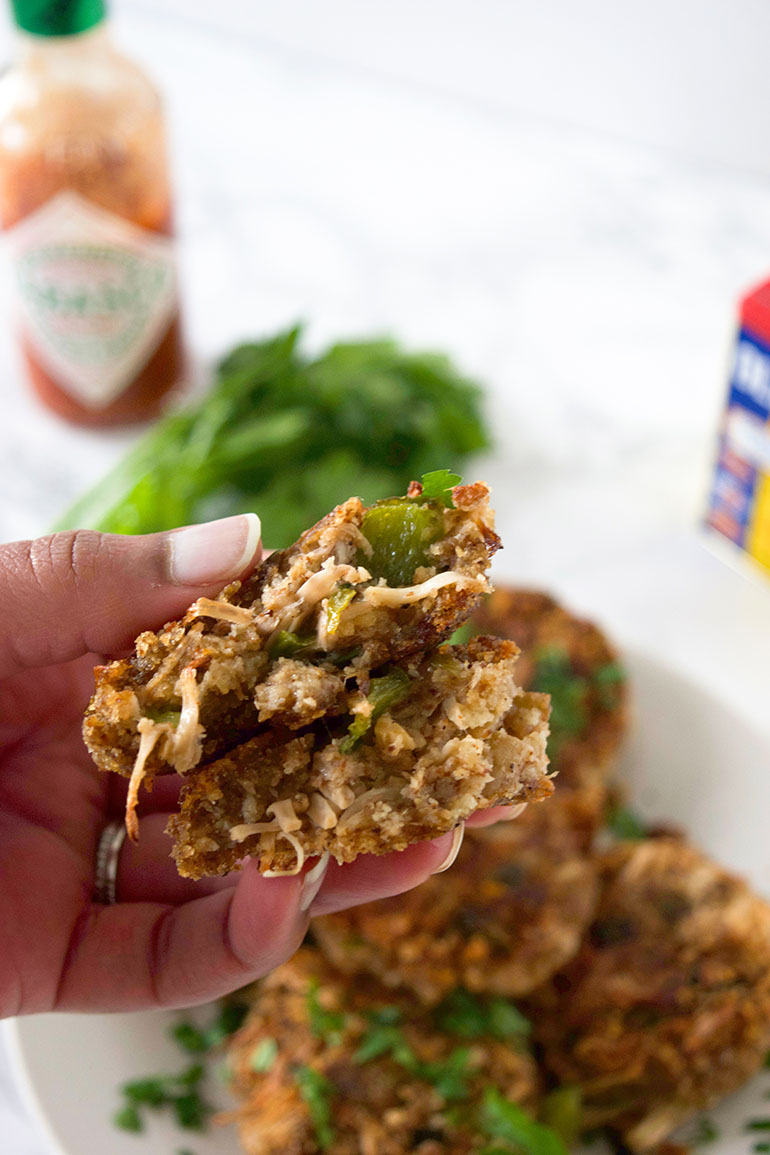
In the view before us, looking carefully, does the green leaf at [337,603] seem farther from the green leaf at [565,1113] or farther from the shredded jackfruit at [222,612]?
the green leaf at [565,1113]

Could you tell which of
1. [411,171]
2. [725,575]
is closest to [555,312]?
[411,171]

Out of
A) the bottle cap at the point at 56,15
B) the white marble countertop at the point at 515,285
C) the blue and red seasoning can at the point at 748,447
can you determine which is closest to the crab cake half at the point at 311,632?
the white marble countertop at the point at 515,285

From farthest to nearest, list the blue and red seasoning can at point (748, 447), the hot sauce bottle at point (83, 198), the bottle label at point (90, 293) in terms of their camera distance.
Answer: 1. the bottle label at point (90, 293)
2. the hot sauce bottle at point (83, 198)
3. the blue and red seasoning can at point (748, 447)

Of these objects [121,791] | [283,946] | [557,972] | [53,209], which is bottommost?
[557,972]

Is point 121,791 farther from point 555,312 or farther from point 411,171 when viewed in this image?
point 411,171

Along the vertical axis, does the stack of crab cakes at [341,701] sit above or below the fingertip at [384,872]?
above

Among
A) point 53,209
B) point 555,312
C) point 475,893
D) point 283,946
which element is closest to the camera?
point 283,946

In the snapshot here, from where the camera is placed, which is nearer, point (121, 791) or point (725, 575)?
point (121, 791)

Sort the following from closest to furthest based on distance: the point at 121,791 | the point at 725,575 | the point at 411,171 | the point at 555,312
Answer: the point at 121,791 < the point at 725,575 < the point at 555,312 < the point at 411,171
